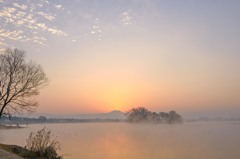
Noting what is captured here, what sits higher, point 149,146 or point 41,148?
point 41,148

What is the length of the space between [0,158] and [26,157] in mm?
5490

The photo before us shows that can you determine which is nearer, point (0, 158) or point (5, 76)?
point (0, 158)

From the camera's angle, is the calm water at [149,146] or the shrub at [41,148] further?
the calm water at [149,146]

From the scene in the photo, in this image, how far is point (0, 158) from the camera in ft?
62.1

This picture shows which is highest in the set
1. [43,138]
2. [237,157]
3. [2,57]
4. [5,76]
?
[2,57]

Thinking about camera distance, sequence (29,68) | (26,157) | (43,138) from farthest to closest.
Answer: (29,68) < (43,138) < (26,157)

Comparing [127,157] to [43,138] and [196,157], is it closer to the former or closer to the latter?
[196,157]

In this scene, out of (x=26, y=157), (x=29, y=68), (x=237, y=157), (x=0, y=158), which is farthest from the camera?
(x=29, y=68)

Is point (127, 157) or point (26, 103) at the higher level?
point (26, 103)

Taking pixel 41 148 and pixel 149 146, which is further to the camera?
pixel 149 146

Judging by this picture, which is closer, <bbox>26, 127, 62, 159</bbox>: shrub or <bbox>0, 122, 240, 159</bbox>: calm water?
<bbox>26, 127, 62, 159</bbox>: shrub

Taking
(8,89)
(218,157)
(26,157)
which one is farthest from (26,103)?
(218,157)

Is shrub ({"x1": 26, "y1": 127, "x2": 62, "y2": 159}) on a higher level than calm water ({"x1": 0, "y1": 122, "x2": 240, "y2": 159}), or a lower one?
higher

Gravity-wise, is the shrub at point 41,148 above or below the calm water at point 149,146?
above
